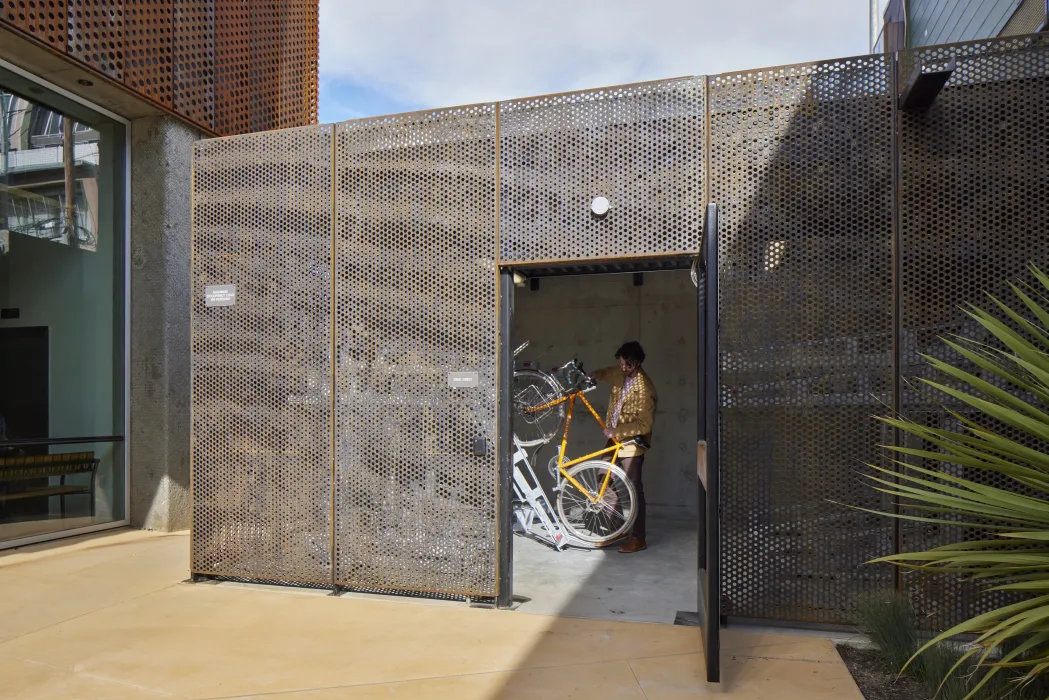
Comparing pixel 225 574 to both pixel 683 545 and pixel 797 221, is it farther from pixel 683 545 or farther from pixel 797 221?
pixel 797 221

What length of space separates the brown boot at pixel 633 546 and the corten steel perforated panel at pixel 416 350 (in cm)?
189

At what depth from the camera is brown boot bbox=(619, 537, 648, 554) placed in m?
6.23

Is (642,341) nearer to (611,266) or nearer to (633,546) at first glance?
(633,546)

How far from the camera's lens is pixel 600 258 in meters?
4.46

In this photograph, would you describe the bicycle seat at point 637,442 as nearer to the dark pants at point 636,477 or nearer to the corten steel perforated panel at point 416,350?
the dark pants at point 636,477

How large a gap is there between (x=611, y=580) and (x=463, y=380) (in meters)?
1.86

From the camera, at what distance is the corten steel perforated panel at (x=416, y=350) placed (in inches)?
186

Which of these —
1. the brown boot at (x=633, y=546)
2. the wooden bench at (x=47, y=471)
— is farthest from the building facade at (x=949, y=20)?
the wooden bench at (x=47, y=471)

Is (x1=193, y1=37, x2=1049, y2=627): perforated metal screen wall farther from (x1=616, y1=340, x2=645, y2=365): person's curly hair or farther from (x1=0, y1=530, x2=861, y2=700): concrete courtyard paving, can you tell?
(x1=616, y1=340, x2=645, y2=365): person's curly hair

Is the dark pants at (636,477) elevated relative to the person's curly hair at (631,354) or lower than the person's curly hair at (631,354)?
lower

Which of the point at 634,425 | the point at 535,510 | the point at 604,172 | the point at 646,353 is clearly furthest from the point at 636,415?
the point at 604,172

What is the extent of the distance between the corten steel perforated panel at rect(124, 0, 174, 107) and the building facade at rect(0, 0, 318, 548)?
0.04 feet

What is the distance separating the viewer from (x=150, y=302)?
730 cm

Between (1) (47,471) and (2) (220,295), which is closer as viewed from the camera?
(2) (220,295)
